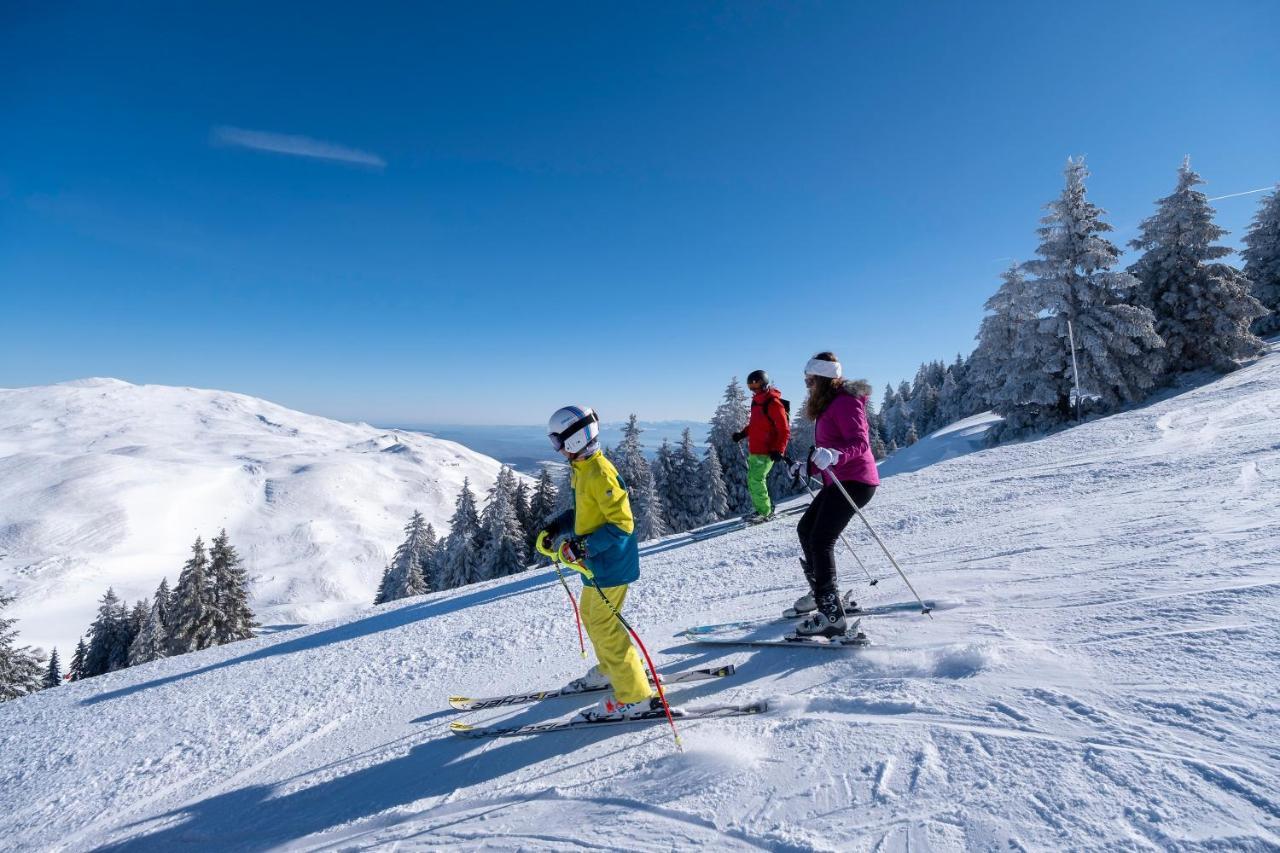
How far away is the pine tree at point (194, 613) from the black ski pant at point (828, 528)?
107 ft

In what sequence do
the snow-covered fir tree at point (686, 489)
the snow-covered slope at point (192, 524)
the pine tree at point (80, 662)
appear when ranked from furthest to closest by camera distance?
the snow-covered slope at point (192, 524)
the pine tree at point (80, 662)
the snow-covered fir tree at point (686, 489)

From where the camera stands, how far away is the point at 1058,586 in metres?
4.71

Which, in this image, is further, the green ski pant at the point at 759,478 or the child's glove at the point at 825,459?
the green ski pant at the point at 759,478

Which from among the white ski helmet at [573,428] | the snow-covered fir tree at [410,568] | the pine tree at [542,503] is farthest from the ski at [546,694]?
the snow-covered fir tree at [410,568]

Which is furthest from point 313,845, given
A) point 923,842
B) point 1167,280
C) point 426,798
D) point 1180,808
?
point 1167,280

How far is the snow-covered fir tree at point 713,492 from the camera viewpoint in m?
35.8

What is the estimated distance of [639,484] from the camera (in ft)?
114

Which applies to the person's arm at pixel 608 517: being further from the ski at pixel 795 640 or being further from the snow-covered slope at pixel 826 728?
the ski at pixel 795 640

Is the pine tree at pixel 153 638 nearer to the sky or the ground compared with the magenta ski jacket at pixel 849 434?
nearer to the ground

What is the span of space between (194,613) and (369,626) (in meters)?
25.3

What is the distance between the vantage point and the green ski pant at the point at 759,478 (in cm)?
986

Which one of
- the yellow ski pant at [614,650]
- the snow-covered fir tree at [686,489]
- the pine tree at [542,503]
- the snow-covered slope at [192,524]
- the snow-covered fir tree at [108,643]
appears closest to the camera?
the yellow ski pant at [614,650]

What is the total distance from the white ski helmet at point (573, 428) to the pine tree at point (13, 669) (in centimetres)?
3415

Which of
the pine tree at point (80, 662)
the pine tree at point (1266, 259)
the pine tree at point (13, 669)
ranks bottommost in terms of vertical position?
the pine tree at point (80, 662)
